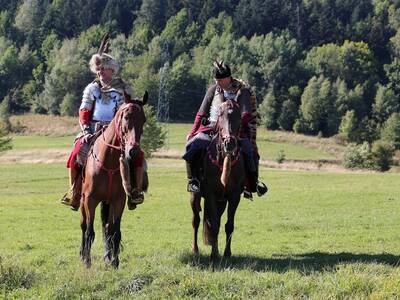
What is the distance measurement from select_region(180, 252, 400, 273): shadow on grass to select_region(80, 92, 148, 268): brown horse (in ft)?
4.62

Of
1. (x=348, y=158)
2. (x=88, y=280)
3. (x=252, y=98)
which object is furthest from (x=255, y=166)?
(x=348, y=158)

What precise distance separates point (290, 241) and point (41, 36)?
17597 cm

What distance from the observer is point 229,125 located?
1023cm

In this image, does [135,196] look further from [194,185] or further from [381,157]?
[381,157]

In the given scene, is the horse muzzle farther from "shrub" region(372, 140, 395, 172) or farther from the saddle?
"shrub" region(372, 140, 395, 172)

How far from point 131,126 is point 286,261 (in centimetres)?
427

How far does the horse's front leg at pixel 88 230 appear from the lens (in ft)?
33.0

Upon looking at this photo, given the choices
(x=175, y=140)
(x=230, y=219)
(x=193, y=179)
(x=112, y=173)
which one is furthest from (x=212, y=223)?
(x=175, y=140)

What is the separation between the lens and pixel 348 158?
253 ft

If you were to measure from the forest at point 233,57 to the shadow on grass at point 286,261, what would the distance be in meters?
99.4

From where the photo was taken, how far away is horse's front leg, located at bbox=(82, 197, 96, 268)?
33.0ft

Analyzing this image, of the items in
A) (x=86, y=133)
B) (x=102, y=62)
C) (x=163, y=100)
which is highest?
(x=163, y=100)

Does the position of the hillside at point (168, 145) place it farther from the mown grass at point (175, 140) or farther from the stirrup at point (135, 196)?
the stirrup at point (135, 196)

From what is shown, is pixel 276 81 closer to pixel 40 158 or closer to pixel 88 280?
pixel 40 158
